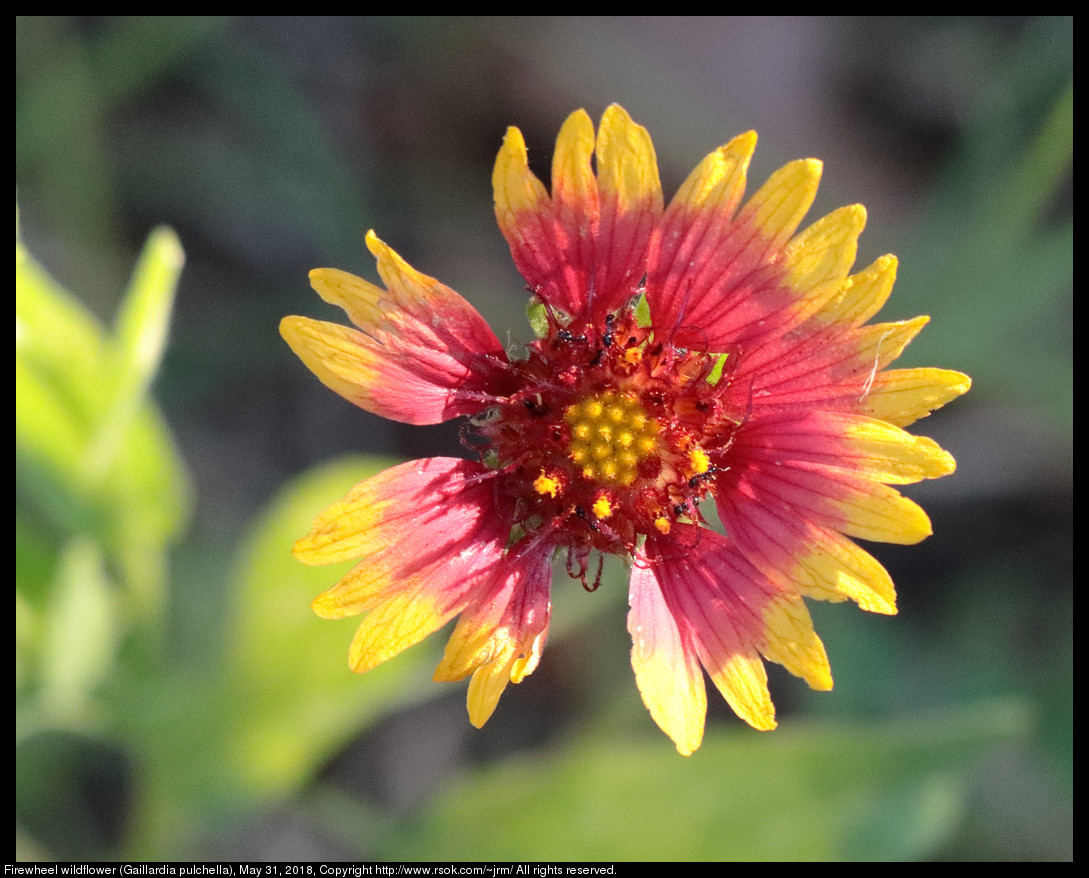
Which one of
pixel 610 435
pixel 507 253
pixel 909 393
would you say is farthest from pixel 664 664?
pixel 507 253

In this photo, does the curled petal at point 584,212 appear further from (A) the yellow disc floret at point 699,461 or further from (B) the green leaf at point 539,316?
(A) the yellow disc floret at point 699,461

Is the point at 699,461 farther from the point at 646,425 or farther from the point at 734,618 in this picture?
the point at 734,618

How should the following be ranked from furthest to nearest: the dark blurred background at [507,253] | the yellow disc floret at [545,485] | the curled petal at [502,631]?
the dark blurred background at [507,253], the yellow disc floret at [545,485], the curled petal at [502,631]

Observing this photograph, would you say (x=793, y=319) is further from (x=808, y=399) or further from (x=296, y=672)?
(x=296, y=672)

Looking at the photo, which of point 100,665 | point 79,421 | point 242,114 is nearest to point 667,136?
point 242,114

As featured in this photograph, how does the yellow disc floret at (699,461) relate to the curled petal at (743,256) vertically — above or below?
below

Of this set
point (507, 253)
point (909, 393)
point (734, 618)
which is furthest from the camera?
point (507, 253)

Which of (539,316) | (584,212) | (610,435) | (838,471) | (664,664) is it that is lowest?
(664,664)

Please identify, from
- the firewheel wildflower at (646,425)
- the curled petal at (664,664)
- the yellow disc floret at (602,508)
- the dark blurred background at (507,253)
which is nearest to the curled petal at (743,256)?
the firewheel wildflower at (646,425)
